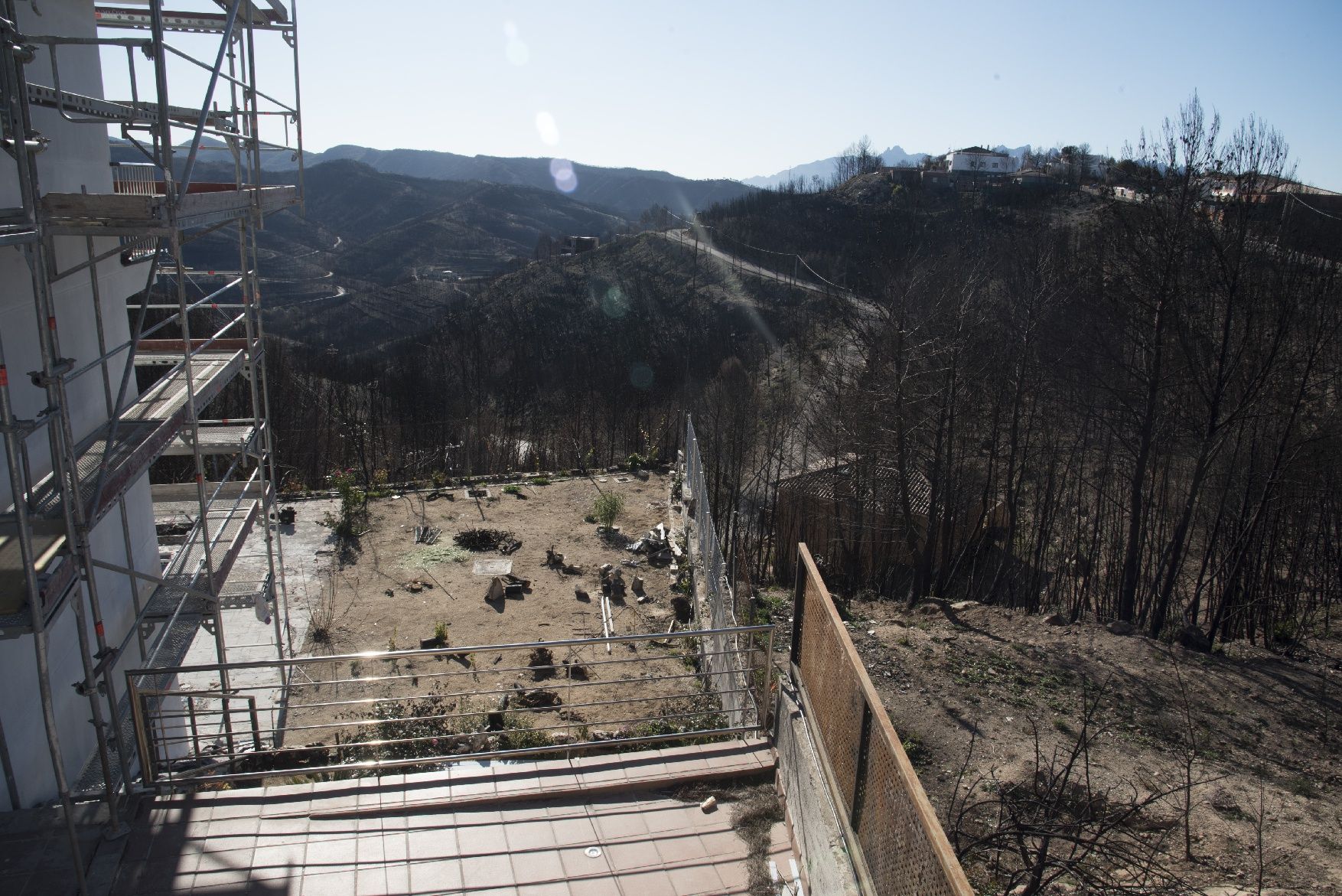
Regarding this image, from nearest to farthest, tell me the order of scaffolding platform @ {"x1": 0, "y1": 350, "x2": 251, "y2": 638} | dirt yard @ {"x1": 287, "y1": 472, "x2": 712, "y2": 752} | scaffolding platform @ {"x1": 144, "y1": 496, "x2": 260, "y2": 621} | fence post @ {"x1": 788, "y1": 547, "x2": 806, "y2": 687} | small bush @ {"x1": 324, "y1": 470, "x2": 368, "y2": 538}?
scaffolding platform @ {"x1": 0, "y1": 350, "x2": 251, "y2": 638}, fence post @ {"x1": 788, "y1": 547, "x2": 806, "y2": 687}, scaffolding platform @ {"x1": 144, "y1": 496, "x2": 260, "y2": 621}, dirt yard @ {"x1": 287, "y1": 472, "x2": 712, "y2": 752}, small bush @ {"x1": 324, "y1": 470, "x2": 368, "y2": 538}

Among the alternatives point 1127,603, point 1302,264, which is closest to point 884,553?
point 1127,603

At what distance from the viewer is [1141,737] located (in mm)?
7469

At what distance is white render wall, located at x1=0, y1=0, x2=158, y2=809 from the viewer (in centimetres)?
460

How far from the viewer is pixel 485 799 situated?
470 cm

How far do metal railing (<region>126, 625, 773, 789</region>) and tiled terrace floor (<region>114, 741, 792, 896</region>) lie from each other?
27 centimetres

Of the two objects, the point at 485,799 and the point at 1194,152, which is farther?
the point at 1194,152

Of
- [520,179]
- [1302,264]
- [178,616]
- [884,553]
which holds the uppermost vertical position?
[520,179]

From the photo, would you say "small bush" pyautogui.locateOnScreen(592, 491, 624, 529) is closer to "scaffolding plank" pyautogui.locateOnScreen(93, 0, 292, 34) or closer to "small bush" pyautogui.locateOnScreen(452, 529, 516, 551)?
"small bush" pyautogui.locateOnScreen(452, 529, 516, 551)

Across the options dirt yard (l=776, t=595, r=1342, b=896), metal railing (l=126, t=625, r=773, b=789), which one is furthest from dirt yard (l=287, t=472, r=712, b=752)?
dirt yard (l=776, t=595, r=1342, b=896)

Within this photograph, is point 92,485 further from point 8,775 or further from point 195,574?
point 195,574

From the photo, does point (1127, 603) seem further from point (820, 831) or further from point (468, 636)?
point (820, 831)

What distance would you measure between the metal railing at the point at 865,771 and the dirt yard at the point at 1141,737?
3.54 feet

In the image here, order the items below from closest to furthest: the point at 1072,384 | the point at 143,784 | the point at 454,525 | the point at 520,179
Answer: the point at 143,784 < the point at 454,525 < the point at 1072,384 < the point at 520,179

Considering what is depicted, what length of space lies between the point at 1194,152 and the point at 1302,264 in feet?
8.15
